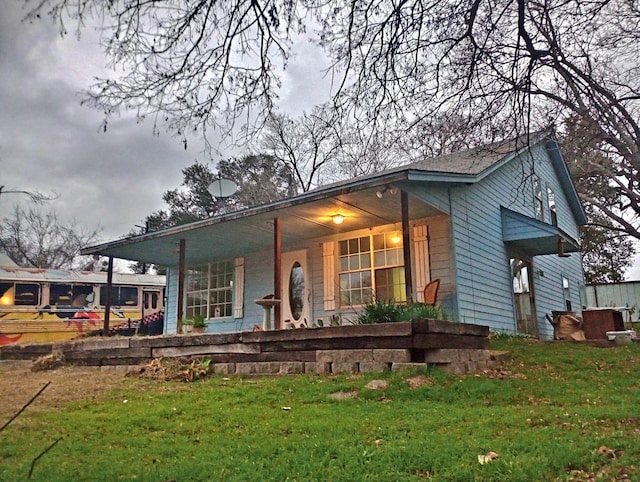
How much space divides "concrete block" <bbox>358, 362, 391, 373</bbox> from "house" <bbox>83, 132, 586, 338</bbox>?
1672mm

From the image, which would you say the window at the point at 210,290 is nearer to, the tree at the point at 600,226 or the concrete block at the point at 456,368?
the concrete block at the point at 456,368

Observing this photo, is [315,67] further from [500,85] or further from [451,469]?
[451,469]

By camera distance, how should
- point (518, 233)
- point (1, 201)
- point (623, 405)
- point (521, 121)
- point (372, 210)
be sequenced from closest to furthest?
point (1, 201) → point (623, 405) → point (521, 121) → point (372, 210) → point (518, 233)

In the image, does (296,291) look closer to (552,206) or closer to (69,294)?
(69,294)

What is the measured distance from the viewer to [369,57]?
476 cm

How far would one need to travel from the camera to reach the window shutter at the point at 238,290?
12852 mm

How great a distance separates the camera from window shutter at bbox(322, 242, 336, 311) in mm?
10927

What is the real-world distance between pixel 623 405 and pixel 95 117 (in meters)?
4.99

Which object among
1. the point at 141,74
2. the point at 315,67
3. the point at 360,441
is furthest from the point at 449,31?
the point at 360,441

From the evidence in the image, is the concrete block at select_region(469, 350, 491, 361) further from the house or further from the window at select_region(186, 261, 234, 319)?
the window at select_region(186, 261, 234, 319)

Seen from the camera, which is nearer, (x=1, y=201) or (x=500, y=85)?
(x=1, y=201)

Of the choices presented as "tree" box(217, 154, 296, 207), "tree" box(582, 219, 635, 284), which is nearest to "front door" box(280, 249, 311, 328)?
"tree" box(217, 154, 296, 207)

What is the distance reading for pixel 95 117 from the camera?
11.8 ft

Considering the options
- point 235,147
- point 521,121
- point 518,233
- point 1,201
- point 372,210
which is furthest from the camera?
point 518,233
